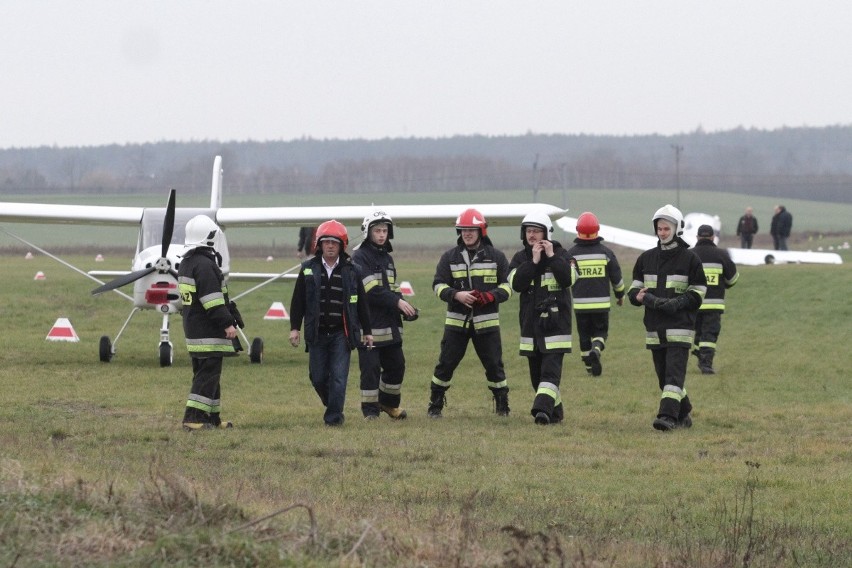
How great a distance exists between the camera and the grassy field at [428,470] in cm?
564

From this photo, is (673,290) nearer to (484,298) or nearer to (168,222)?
(484,298)

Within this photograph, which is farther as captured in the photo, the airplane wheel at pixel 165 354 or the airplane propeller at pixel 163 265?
the airplane wheel at pixel 165 354

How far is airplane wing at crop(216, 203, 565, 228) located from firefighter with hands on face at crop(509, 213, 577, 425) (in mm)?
6828

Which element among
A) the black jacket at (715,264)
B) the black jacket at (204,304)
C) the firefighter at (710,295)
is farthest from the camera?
the firefighter at (710,295)

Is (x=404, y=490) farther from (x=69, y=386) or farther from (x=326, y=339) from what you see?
(x=69, y=386)

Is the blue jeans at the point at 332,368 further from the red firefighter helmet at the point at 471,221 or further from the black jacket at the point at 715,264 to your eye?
the black jacket at the point at 715,264

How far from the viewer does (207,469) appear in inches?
345

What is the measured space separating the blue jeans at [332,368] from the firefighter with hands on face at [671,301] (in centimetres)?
251

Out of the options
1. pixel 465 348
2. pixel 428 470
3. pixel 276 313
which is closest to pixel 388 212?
pixel 276 313

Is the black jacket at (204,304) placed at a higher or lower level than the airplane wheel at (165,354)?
higher

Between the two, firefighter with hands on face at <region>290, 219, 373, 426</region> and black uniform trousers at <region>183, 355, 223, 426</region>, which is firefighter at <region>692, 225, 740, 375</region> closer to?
firefighter with hands on face at <region>290, 219, 373, 426</region>

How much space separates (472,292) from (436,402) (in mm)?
1206

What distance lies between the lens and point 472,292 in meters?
11.8

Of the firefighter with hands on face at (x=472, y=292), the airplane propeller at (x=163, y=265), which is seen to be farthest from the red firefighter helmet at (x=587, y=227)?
the airplane propeller at (x=163, y=265)
